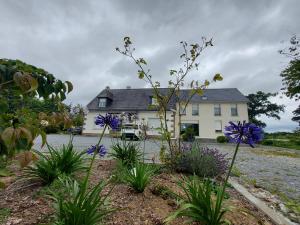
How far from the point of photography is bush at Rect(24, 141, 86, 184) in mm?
2631

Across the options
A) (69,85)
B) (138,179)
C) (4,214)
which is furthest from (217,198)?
(4,214)

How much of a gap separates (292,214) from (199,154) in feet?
5.21

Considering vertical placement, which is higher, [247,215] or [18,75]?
[18,75]

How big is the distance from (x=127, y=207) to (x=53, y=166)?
1224 mm

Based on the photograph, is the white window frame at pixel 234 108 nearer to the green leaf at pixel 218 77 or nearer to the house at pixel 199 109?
the house at pixel 199 109

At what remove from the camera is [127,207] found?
2.11 meters

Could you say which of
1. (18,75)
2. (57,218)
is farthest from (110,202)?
(18,75)

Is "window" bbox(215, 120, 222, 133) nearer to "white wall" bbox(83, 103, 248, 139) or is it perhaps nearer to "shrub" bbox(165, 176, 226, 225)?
"white wall" bbox(83, 103, 248, 139)

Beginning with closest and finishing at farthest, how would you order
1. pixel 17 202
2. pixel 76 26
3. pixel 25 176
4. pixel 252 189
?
pixel 17 202
pixel 25 176
pixel 252 189
pixel 76 26

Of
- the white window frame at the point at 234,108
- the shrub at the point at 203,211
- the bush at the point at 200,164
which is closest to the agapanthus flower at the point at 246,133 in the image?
the shrub at the point at 203,211

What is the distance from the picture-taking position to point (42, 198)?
7.36 ft

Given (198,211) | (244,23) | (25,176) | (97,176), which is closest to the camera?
(198,211)

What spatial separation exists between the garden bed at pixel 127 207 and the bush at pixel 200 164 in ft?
2.54

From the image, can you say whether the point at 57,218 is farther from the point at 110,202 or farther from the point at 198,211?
the point at 198,211
